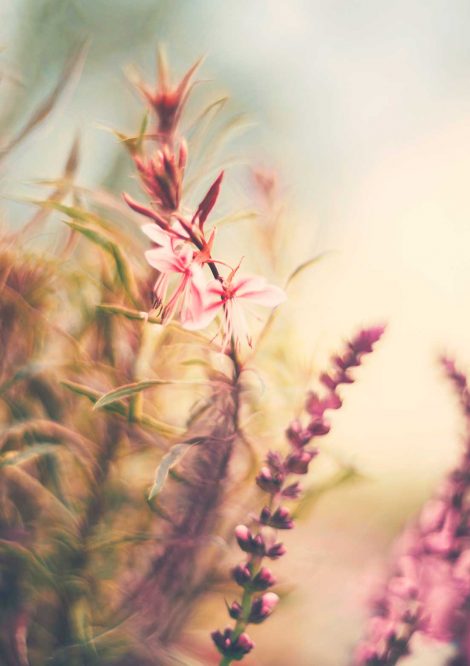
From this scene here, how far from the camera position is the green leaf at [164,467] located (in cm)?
40

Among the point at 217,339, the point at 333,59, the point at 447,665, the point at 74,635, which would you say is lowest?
the point at 74,635

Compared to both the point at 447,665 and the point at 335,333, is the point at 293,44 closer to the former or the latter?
the point at 335,333

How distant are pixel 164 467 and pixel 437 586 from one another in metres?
0.20

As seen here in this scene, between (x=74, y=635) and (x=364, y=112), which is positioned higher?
(x=364, y=112)

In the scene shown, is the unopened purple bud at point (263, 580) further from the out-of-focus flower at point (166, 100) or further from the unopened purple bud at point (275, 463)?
the out-of-focus flower at point (166, 100)

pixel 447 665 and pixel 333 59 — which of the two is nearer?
pixel 447 665

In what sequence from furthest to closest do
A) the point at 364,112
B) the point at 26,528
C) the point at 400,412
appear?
the point at 364,112
the point at 400,412
the point at 26,528

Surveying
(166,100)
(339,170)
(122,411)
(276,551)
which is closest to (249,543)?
(276,551)

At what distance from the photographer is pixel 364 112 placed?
2.59 ft

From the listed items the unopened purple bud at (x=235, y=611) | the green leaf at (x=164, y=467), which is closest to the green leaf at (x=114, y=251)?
the green leaf at (x=164, y=467)

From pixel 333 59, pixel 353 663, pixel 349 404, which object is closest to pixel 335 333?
pixel 349 404

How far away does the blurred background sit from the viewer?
633mm

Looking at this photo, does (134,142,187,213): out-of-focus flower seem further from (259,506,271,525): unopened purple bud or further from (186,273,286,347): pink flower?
(259,506,271,525): unopened purple bud

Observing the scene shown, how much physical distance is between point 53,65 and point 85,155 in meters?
0.11
